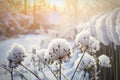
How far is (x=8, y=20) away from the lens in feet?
6.82

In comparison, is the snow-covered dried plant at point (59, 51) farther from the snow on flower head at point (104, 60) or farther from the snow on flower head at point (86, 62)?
the snow on flower head at point (104, 60)

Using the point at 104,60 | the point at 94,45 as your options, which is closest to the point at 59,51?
the point at 94,45

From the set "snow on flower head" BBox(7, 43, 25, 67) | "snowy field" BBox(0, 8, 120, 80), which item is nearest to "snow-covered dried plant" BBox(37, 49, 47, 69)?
"snowy field" BBox(0, 8, 120, 80)

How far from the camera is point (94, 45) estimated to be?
202 cm

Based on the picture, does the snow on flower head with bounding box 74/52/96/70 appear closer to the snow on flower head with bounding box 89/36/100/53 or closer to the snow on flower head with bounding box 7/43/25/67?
the snow on flower head with bounding box 89/36/100/53

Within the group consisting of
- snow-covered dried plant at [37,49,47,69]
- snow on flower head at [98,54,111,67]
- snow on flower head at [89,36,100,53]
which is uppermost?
snow on flower head at [89,36,100,53]

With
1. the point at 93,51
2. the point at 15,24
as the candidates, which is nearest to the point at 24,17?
the point at 15,24

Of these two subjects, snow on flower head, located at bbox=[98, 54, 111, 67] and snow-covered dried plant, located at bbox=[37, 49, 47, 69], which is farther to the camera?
snow on flower head, located at bbox=[98, 54, 111, 67]

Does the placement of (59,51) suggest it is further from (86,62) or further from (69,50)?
(86,62)

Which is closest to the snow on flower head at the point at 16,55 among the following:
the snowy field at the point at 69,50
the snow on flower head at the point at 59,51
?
the snowy field at the point at 69,50

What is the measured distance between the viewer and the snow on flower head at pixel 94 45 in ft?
6.24

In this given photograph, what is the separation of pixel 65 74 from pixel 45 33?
0.34 m

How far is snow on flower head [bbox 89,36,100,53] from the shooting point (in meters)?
1.90

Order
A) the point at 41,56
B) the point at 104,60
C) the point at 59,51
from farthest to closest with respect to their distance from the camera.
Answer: the point at 104,60
the point at 41,56
the point at 59,51
